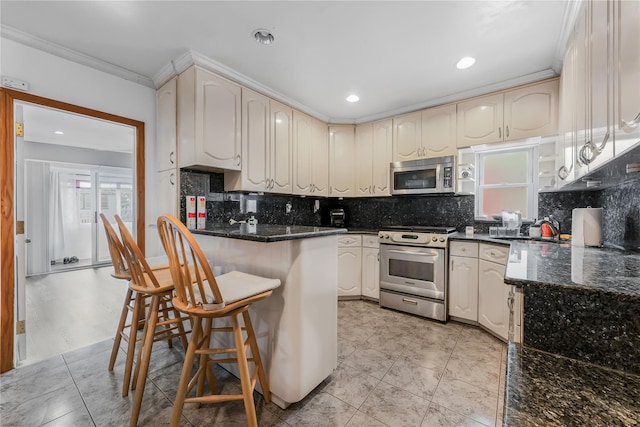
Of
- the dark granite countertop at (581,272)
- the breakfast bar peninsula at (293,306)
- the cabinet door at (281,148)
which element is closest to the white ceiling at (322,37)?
the cabinet door at (281,148)

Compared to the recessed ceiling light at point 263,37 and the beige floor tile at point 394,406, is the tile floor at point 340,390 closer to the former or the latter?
the beige floor tile at point 394,406

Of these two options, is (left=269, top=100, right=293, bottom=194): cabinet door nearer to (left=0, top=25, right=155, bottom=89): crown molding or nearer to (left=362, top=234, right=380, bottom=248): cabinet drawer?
(left=362, top=234, right=380, bottom=248): cabinet drawer

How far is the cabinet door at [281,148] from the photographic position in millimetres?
2979

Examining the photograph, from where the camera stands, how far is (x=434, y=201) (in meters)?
3.42

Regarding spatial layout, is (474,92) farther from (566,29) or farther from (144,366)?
(144,366)

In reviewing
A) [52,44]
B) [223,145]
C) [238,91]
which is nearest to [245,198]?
[223,145]

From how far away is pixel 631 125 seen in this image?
29.5 inches

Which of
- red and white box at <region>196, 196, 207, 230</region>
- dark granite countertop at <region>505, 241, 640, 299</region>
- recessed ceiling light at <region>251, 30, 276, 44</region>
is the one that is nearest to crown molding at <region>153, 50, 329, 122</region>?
recessed ceiling light at <region>251, 30, 276, 44</region>

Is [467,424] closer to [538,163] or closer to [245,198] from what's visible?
[538,163]

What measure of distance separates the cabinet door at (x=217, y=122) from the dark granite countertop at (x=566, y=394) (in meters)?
2.39

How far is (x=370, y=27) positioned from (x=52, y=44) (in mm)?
2416

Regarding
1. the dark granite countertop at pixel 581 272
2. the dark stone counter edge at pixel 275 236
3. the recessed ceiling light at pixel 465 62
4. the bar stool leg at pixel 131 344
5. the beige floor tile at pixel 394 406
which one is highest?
the recessed ceiling light at pixel 465 62

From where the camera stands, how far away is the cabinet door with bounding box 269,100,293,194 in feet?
9.77

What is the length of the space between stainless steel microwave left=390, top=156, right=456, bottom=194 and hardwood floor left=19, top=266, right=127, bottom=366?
348cm
